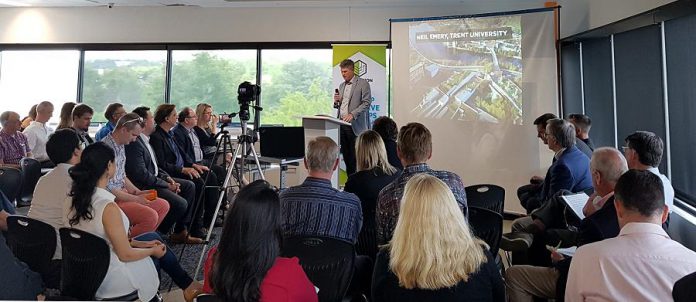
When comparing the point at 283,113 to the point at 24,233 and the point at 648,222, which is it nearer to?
the point at 24,233

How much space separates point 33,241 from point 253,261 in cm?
173

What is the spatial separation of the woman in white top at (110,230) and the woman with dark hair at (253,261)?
2.90 ft

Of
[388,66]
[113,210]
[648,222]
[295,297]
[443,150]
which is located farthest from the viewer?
[388,66]

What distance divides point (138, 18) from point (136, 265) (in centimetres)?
646

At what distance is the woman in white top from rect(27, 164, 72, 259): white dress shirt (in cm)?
37

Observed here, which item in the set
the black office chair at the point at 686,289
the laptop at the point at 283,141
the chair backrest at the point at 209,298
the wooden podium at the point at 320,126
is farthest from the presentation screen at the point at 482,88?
the chair backrest at the point at 209,298

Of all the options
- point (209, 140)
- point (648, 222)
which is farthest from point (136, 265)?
point (209, 140)

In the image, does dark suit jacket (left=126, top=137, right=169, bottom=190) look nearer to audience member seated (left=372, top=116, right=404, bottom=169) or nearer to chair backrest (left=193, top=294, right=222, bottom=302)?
audience member seated (left=372, top=116, right=404, bottom=169)

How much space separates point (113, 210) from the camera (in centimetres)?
240

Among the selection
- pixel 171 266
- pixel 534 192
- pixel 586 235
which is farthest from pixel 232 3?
pixel 586 235

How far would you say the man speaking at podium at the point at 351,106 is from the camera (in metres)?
5.79

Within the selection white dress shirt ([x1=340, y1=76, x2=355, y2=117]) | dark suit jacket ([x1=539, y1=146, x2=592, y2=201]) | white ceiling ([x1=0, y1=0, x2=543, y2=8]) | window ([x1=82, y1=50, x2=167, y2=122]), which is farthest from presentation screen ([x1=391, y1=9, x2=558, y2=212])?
window ([x1=82, y1=50, x2=167, y2=122])

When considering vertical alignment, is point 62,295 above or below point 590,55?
below

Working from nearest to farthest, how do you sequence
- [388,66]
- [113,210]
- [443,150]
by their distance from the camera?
1. [113,210]
2. [443,150]
3. [388,66]
